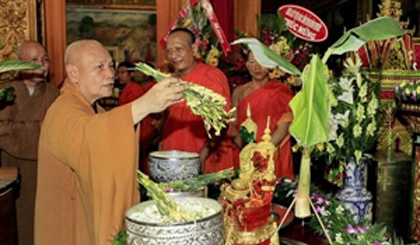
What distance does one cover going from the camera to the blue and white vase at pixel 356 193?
1717mm

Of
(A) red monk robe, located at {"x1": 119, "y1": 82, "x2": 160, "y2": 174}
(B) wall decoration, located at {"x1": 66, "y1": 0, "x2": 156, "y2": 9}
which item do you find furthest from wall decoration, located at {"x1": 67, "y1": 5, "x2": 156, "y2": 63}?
(A) red monk robe, located at {"x1": 119, "y1": 82, "x2": 160, "y2": 174}

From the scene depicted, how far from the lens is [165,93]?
4.18 ft

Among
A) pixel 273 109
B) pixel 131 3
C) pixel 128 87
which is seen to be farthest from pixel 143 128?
pixel 131 3

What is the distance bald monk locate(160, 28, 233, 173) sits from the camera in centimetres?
281

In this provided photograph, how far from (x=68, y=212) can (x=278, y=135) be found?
1.80m

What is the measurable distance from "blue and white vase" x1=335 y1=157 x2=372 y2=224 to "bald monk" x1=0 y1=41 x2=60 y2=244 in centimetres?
212

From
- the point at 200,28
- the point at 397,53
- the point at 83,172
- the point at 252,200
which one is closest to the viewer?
the point at 252,200

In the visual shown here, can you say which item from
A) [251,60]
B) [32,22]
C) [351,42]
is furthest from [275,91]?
[351,42]

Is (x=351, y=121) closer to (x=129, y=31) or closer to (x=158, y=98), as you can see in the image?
(x=158, y=98)

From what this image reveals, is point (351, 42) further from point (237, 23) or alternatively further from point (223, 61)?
point (237, 23)

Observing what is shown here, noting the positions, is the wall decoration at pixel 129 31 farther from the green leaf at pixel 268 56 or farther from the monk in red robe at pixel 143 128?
the green leaf at pixel 268 56

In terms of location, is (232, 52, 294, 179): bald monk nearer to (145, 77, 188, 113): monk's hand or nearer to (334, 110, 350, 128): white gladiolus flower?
(334, 110, 350, 128): white gladiolus flower

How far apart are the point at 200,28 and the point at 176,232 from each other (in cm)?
280

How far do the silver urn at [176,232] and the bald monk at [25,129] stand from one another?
2.31 m
